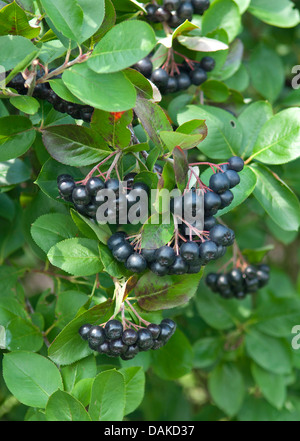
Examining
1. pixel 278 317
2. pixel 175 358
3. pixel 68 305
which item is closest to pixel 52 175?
pixel 68 305

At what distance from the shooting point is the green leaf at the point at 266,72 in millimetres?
2078

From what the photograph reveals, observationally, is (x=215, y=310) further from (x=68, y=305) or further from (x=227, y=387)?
(x=68, y=305)

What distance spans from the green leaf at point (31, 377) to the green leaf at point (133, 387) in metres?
0.16

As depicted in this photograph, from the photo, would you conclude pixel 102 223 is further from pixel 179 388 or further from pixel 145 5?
pixel 179 388

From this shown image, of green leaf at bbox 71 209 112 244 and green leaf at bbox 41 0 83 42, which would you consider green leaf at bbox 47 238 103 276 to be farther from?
green leaf at bbox 41 0 83 42

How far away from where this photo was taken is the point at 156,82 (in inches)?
54.2

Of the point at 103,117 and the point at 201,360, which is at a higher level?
the point at 103,117

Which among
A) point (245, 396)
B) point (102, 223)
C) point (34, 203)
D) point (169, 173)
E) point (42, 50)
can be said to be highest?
point (42, 50)

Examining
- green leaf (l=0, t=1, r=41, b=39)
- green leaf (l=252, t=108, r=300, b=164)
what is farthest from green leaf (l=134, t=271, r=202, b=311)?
green leaf (l=0, t=1, r=41, b=39)

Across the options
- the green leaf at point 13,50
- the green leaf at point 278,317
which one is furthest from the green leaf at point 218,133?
the green leaf at point 278,317

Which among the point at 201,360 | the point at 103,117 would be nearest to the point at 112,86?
the point at 103,117

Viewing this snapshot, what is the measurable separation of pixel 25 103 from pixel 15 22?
19 cm

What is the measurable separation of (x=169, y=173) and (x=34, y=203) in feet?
1.81

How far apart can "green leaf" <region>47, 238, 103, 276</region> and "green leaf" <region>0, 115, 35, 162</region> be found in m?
0.26
